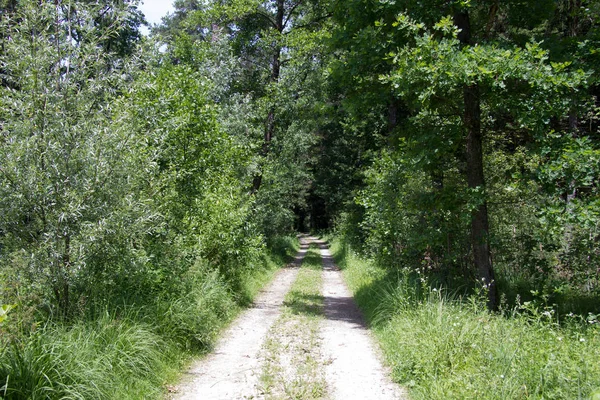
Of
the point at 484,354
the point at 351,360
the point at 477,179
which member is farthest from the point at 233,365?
the point at 477,179

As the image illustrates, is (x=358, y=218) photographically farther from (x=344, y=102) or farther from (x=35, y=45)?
(x=35, y=45)

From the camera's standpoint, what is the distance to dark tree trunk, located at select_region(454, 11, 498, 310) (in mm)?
8281

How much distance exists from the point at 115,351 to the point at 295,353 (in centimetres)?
285

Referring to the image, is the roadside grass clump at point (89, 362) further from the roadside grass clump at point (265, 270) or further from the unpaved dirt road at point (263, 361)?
the roadside grass clump at point (265, 270)

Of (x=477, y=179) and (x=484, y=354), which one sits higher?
(x=477, y=179)

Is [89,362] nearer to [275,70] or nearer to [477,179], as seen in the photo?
[477,179]

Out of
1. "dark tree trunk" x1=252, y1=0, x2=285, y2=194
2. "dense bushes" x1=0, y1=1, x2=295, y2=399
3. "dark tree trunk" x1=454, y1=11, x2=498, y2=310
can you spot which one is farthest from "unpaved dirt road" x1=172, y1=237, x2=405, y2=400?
"dark tree trunk" x1=252, y1=0, x2=285, y2=194

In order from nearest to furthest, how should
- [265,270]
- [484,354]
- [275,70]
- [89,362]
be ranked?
[89,362], [484,354], [265,270], [275,70]

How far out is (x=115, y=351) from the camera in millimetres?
5156

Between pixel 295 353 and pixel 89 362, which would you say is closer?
pixel 89 362

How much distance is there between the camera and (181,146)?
371 inches

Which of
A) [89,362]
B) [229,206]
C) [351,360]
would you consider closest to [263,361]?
[351,360]

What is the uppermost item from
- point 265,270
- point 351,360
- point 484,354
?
point 484,354

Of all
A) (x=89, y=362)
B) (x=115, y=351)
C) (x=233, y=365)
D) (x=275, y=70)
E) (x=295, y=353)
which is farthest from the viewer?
(x=275, y=70)
